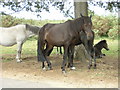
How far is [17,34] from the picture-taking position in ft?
30.5

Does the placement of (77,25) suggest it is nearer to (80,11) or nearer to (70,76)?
(70,76)

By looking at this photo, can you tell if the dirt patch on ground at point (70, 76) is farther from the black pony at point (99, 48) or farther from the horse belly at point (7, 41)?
the black pony at point (99, 48)

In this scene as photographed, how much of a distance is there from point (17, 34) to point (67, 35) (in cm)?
304

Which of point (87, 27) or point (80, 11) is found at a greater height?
point (80, 11)

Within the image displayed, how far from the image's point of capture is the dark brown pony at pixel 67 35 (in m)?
6.82

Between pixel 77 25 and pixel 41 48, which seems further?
pixel 41 48

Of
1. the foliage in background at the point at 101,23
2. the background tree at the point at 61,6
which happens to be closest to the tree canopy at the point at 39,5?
the background tree at the point at 61,6

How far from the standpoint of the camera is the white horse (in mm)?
9273

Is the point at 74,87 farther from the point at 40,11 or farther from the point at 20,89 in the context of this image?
the point at 40,11

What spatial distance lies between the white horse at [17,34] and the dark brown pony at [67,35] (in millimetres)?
1964

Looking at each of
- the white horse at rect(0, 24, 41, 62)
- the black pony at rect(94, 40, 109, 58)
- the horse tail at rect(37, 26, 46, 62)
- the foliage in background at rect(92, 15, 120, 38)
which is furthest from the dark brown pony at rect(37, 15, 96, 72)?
the foliage in background at rect(92, 15, 120, 38)

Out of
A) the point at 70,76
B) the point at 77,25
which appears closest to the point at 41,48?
the point at 77,25

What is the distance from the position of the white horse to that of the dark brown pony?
77.3 inches

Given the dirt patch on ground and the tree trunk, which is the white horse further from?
the tree trunk
